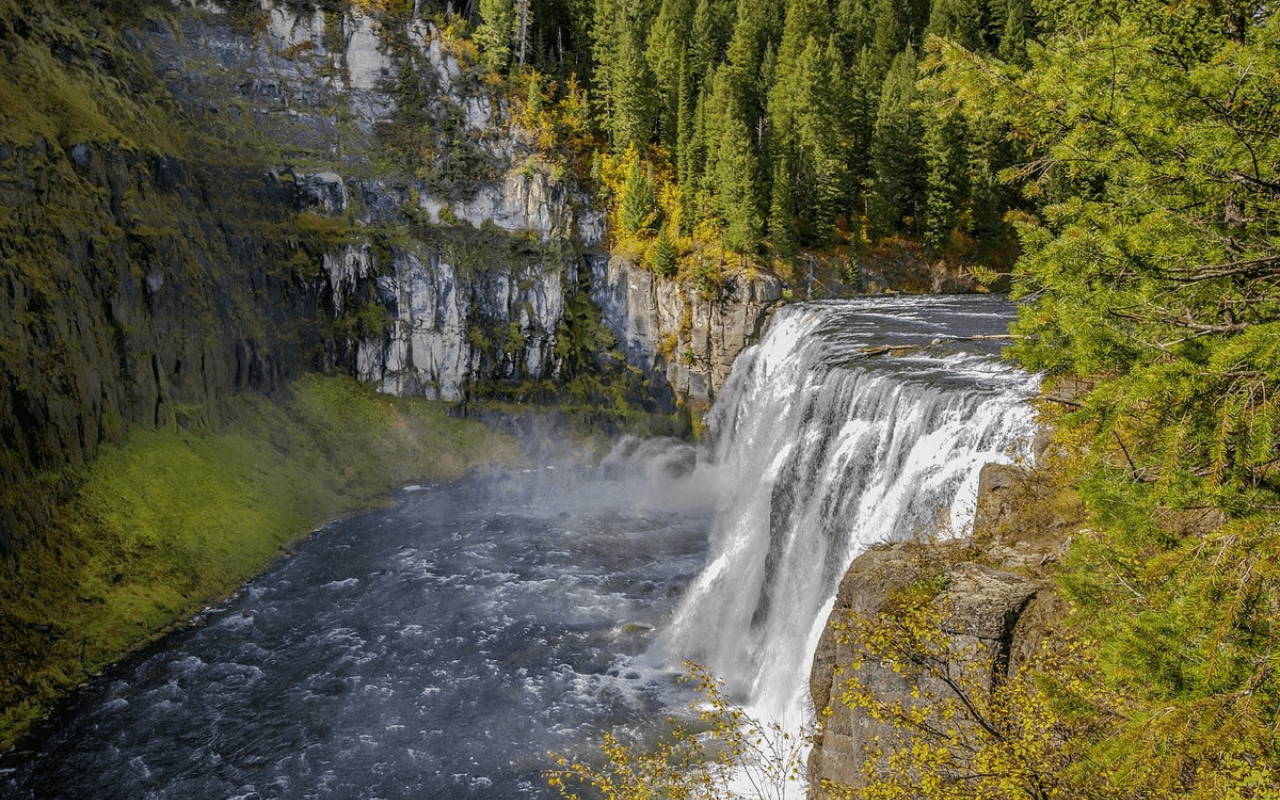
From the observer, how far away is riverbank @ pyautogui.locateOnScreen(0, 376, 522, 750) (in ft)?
81.3

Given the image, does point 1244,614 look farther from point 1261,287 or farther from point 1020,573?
point 1020,573

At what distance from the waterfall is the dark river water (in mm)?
2927

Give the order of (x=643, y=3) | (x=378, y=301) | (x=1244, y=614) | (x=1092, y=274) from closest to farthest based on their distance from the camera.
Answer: (x=1244, y=614) → (x=1092, y=274) → (x=378, y=301) → (x=643, y=3)

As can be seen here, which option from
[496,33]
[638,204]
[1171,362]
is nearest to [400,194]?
[496,33]

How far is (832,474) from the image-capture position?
23.5 m

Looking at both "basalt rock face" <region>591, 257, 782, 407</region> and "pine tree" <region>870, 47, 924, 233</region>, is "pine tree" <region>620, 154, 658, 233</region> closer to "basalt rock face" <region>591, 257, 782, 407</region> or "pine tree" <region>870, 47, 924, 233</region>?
"basalt rock face" <region>591, 257, 782, 407</region>

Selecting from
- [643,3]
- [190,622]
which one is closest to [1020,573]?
[190,622]

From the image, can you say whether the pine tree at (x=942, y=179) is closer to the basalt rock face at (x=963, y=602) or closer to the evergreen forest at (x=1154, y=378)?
the basalt rock face at (x=963, y=602)

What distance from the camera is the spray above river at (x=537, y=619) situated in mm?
20094

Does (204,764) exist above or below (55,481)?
below

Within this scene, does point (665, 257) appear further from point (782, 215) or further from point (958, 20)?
point (958, 20)

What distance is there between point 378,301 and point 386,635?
86.7ft

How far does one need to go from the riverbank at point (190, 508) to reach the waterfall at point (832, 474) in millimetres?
19021

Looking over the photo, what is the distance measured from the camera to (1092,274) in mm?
6926
